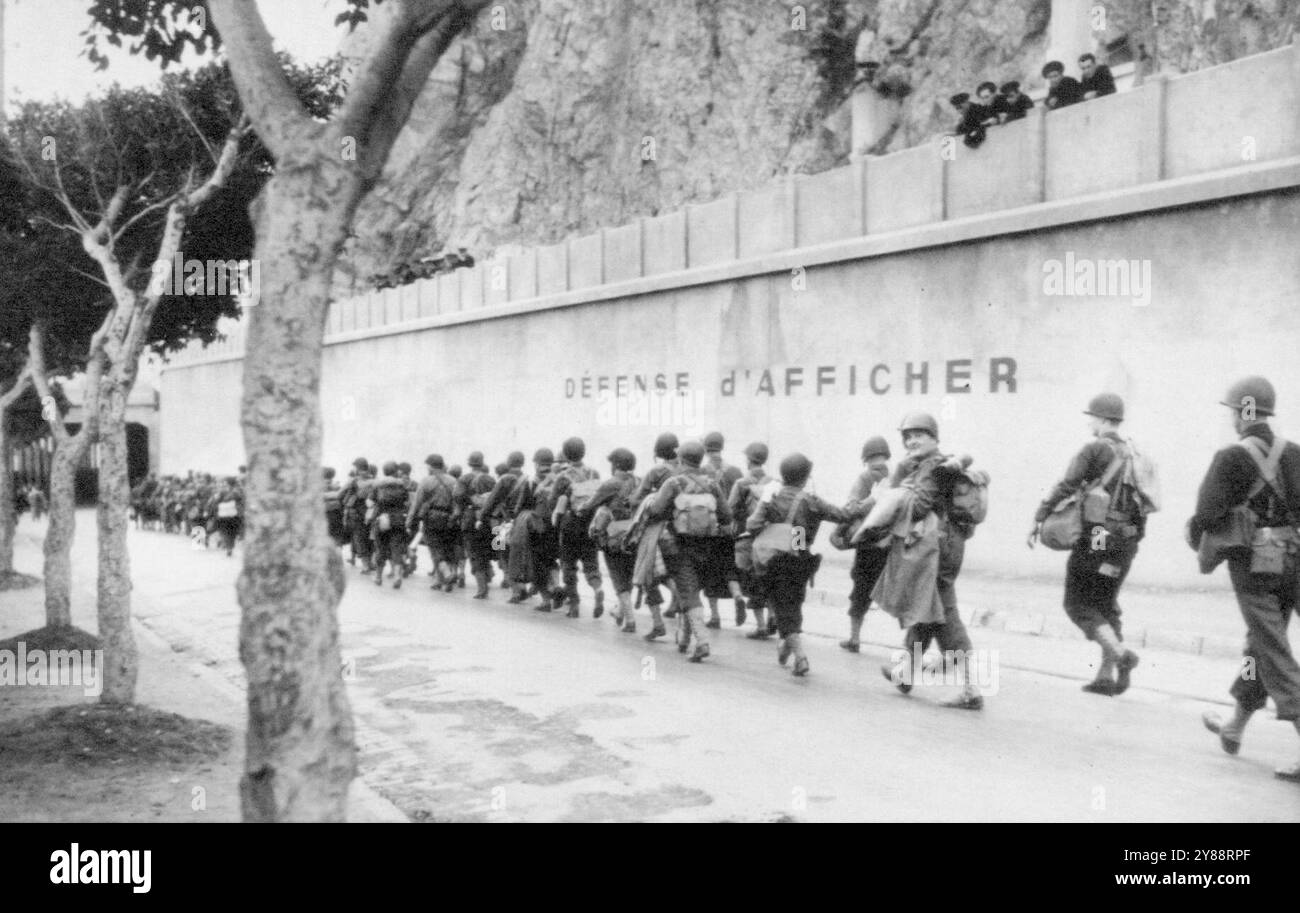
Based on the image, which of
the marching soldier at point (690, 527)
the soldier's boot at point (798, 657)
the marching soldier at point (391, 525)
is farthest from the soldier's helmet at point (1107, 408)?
the marching soldier at point (391, 525)

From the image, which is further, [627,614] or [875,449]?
[627,614]

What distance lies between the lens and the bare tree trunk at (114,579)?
314 inches

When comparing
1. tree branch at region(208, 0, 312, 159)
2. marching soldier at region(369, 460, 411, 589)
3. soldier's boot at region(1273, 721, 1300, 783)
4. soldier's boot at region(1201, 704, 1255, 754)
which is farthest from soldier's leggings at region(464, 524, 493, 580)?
tree branch at region(208, 0, 312, 159)

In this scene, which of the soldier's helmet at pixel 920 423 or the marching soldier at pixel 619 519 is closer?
the soldier's helmet at pixel 920 423

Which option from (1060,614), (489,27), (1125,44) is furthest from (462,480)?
(489,27)

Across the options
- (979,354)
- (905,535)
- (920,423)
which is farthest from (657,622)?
(979,354)

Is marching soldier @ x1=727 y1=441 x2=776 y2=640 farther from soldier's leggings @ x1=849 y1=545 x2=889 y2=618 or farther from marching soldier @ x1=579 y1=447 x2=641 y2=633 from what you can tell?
marching soldier @ x1=579 y1=447 x2=641 y2=633

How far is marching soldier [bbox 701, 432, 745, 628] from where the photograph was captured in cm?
1149

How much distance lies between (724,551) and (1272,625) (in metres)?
5.73

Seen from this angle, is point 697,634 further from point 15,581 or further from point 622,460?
point 15,581

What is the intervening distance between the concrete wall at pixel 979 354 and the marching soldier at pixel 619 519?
4.88 m

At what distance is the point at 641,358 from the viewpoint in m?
21.5

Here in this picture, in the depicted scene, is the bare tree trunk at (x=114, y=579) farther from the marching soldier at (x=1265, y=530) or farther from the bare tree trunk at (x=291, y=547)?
the marching soldier at (x=1265, y=530)

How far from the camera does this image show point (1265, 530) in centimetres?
629
